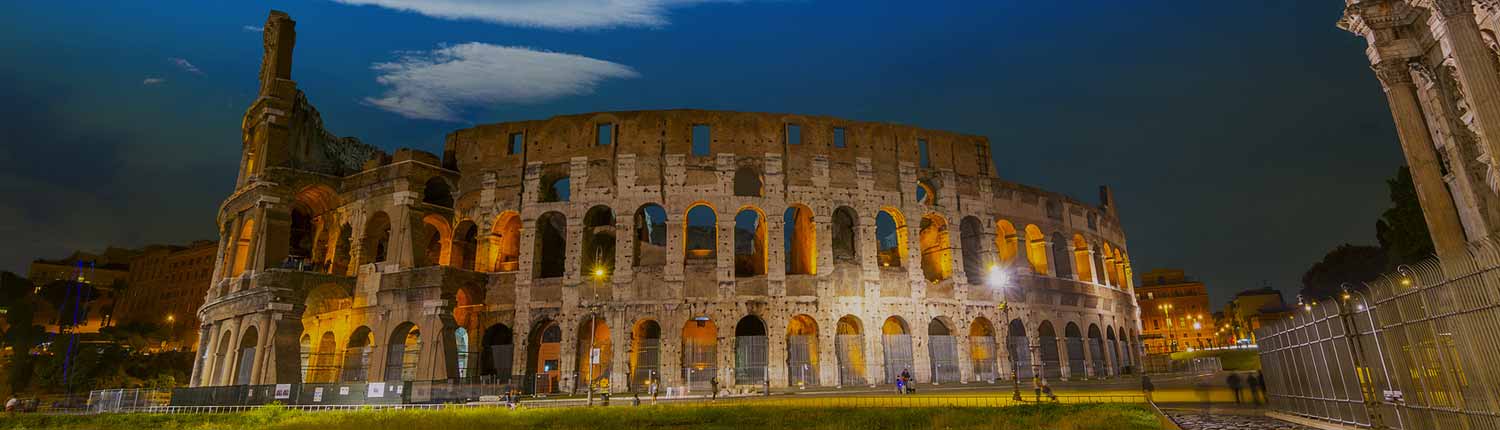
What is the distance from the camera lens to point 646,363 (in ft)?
102

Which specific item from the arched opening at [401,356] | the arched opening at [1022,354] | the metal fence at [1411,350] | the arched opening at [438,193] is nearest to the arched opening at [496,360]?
the arched opening at [401,356]

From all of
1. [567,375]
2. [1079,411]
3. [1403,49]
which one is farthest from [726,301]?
[1403,49]

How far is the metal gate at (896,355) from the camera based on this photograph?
3152cm

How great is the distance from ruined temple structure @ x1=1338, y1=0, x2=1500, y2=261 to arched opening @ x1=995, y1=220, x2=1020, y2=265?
19.7 metres

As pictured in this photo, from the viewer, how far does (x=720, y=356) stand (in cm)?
3020

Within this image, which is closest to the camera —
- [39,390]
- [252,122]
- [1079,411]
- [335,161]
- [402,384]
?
[1079,411]

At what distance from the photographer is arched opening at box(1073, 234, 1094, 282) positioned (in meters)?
40.2

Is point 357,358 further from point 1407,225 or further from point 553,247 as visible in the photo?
point 1407,225

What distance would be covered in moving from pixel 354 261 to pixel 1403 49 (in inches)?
1486

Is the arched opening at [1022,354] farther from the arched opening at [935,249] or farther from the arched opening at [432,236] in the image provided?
the arched opening at [432,236]

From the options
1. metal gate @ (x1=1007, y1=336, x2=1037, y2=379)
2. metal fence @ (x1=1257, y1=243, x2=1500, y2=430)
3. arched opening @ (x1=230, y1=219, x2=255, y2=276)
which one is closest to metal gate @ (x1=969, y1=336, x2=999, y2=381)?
metal gate @ (x1=1007, y1=336, x2=1037, y2=379)

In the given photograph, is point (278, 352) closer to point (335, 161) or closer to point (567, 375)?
point (567, 375)

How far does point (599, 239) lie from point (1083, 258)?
87.9ft

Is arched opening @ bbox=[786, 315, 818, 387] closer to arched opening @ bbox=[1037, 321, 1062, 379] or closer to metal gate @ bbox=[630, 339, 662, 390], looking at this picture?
metal gate @ bbox=[630, 339, 662, 390]
